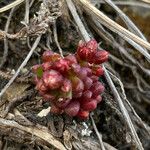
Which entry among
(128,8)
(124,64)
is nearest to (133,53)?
(124,64)

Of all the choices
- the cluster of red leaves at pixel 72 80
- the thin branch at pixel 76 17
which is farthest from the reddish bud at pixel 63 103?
the thin branch at pixel 76 17

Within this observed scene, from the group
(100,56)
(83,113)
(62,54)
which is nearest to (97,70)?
(100,56)

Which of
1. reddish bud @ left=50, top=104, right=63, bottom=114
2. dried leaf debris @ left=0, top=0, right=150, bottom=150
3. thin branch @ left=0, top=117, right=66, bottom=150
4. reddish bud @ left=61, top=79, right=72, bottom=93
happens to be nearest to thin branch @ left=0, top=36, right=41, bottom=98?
dried leaf debris @ left=0, top=0, right=150, bottom=150

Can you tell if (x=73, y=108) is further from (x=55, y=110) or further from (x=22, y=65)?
(x=22, y=65)

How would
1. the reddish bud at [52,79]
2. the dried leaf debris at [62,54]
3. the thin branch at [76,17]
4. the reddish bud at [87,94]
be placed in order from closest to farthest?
the reddish bud at [52,79]
the reddish bud at [87,94]
the dried leaf debris at [62,54]
the thin branch at [76,17]

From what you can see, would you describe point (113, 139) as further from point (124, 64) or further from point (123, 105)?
point (124, 64)

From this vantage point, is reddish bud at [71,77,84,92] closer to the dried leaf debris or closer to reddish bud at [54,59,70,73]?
reddish bud at [54,59,70,73]

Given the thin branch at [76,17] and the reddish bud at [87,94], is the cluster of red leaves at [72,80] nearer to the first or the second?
the reddish bud at [87,94]
